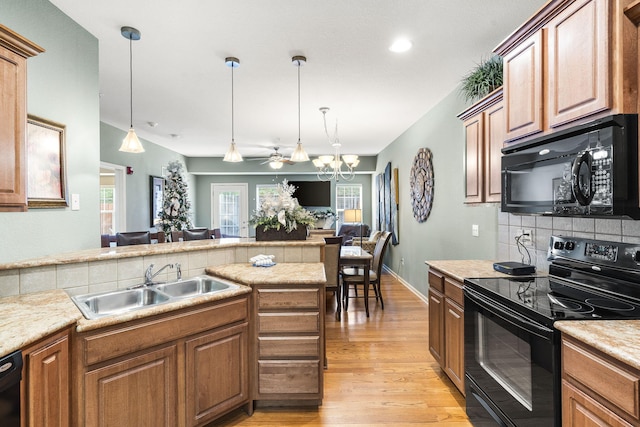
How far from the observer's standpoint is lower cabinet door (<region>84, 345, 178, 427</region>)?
1.54 meters

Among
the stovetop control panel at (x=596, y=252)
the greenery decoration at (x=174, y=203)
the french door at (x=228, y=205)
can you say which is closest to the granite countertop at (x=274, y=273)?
the stovetop control panel at (x=596, y=252)

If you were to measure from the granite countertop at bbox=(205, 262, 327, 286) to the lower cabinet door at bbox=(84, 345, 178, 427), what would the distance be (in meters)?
0.64

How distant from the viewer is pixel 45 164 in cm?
217

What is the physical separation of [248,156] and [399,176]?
389 centimetres

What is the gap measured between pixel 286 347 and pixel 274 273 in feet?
1.65

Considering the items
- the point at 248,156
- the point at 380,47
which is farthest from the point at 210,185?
the point at 380,47

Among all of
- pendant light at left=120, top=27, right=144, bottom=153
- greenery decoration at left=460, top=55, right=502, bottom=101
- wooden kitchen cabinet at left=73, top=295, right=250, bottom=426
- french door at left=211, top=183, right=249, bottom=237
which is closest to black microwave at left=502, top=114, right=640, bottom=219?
greenery decoration at left=460, top=55, right=502, bottom=101

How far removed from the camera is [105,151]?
5039 mm

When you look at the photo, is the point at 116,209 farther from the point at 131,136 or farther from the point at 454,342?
the point at 454,342

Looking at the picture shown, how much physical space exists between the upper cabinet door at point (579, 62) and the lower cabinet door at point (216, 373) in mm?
2161

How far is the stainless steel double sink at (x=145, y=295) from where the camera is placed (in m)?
1.93

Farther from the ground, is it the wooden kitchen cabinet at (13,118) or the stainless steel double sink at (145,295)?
the wooden kitchen cabinet at (13,118)

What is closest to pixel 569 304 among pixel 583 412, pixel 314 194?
pixel 583 412

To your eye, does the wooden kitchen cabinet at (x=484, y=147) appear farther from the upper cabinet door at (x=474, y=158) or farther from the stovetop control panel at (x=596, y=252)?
the stovetop control panel at (x=596, y=252)
